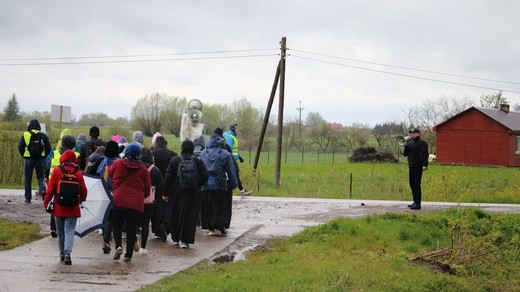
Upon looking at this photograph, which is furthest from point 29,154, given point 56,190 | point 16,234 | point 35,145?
point 56,190

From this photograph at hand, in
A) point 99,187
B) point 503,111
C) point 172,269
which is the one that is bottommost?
point 172,269

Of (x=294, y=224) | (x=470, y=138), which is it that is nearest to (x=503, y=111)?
(x=470, y=138)

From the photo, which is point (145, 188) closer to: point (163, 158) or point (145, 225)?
point (145, 225)

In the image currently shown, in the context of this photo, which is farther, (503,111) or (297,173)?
(503,111)

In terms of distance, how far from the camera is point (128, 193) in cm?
1151

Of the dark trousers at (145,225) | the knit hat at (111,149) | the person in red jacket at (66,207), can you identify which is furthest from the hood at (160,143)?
the person in red jacket at (66,207)

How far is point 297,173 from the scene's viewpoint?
42312 millimetres

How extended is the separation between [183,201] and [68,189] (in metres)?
2.63

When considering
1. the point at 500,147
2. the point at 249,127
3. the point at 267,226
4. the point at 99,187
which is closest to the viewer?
the point at 99,187

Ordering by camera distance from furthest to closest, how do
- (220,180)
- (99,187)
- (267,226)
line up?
1. (267,226)
2. (220,180)
3. (99,187)

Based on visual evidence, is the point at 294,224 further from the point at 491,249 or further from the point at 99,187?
the point at 99,187

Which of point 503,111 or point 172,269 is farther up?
point 503,111

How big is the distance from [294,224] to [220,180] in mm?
3127

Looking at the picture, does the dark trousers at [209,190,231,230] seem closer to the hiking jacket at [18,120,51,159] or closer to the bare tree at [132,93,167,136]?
the hiking jacket at [18,120,51,159]
